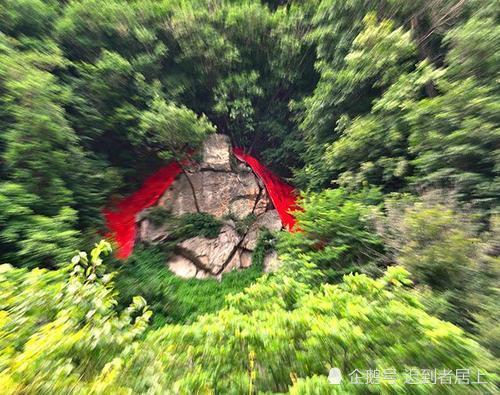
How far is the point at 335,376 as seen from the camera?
5.85 ft

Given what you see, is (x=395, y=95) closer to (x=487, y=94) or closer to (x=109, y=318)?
(x=487, y=94)

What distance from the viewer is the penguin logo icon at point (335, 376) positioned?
68.6 inches

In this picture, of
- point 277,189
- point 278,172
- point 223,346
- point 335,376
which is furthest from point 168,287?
point 278,172

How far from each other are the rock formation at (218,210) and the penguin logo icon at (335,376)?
268 inches

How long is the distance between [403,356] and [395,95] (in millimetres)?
5438

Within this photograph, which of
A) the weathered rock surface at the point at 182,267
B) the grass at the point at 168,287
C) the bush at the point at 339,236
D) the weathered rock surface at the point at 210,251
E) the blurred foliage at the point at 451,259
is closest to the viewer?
the blurred foliage at the point at 451,259

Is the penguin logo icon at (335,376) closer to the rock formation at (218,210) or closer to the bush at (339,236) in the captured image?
the bush at (339,236)

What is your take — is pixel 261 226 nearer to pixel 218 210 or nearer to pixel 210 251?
pixel 218 210

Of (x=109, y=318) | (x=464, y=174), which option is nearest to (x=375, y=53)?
(x=464, y=174)

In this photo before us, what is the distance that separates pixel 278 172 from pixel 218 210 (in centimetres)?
386

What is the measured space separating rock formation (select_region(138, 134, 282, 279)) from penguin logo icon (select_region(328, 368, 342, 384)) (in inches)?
268

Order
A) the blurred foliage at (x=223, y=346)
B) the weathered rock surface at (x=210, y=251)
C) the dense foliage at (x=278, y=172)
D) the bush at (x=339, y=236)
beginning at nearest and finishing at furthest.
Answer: the blurred foliage at (x=223, y=346), the dense foliage at (x=278, y=172), the bush at (x=339, y=236), the weathered rock surface at (x=210, y=251)

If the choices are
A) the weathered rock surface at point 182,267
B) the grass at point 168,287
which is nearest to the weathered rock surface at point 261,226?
the grass at point 168,287

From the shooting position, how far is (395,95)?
5.55 m
